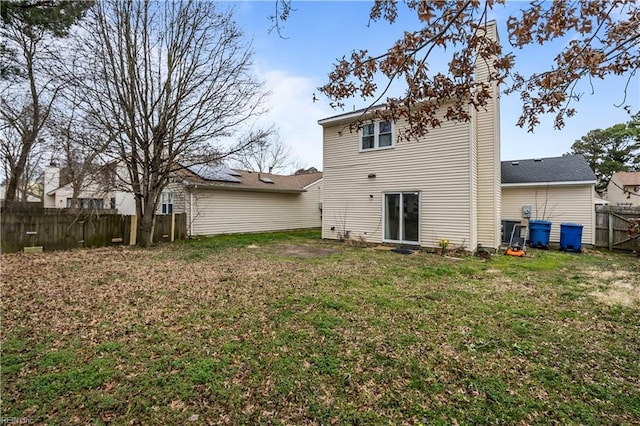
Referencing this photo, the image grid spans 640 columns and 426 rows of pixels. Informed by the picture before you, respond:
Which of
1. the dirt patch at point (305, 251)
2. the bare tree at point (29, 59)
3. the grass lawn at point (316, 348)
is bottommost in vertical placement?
the grass lawn at point (316, 348)

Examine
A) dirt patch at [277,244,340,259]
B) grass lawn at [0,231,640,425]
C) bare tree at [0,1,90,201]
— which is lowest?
grass lawn at [0,231,640,425]

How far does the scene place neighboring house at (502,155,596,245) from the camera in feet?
35.3

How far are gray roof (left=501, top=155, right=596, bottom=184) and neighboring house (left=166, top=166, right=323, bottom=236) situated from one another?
10946 millimetres

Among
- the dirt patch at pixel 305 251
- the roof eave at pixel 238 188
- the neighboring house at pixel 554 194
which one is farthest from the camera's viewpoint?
the roof eave at pixel 238 188

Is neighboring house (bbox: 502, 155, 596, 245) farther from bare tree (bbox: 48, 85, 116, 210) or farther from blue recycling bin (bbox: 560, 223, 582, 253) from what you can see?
bare tree (bbox: 48, 85, 116, 210)

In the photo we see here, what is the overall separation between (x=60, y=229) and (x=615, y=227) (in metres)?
18.4

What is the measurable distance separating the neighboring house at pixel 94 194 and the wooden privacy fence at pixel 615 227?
16979 millimetres

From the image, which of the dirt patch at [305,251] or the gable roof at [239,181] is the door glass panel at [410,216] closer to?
the dirt patch at [305,251]

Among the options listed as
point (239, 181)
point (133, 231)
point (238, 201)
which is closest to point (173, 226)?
point (133, 231)

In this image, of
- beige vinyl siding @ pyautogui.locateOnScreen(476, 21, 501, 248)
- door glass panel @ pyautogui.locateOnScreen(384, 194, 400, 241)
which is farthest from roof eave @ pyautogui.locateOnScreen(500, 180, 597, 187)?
door glass panel @ pyautogui.locateOnScreen(384, 194, 400, 241)

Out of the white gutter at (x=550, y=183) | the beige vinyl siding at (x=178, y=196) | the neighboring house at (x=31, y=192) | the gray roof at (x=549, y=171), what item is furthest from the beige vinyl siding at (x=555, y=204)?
the neighboring house at (x=31, y=192)

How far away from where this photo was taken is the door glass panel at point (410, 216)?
32.0 feet

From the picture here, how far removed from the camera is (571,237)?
33.1ft

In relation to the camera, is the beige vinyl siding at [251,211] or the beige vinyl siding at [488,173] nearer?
the beige vinyl siding at [488,173]
